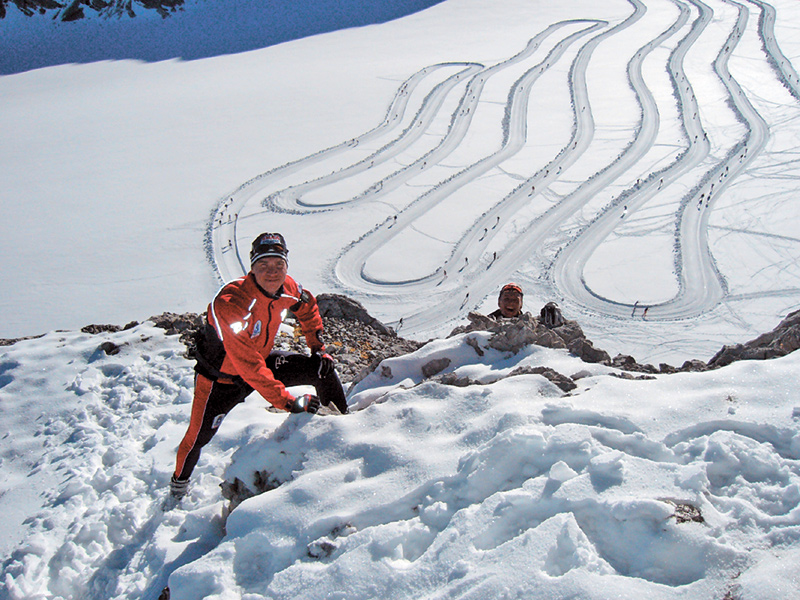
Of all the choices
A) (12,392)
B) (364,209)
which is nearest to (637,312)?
(364,209)

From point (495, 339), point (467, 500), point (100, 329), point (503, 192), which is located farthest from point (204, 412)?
point (503, 192)

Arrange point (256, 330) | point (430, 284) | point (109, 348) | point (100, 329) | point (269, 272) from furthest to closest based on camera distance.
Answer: point (430, 284) → point (100, 329) → point (109, 348) → point (256, 330) → point (269, 272)

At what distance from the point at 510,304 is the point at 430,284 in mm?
8719

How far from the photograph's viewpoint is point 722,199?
17.2m

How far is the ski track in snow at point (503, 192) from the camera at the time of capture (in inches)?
559

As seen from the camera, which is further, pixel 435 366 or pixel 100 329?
pixel 100 329

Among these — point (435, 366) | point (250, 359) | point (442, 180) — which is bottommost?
point (435, 366)

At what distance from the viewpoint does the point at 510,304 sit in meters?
5.70

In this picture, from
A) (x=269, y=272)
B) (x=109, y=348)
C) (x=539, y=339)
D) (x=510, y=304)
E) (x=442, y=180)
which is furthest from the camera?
(x=442, y=180)

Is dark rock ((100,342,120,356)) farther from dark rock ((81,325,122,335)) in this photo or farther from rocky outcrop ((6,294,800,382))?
dark rock ((81,325,122,335))

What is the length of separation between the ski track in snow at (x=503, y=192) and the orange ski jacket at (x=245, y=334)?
29.2ft

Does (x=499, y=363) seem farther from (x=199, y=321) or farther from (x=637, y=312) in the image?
(x=637, y=312)

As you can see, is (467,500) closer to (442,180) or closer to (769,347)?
(769,347)

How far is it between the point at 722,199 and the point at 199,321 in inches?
661
